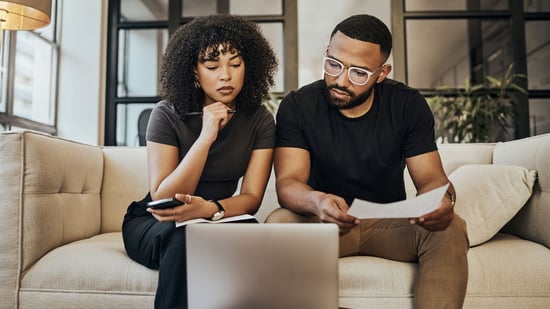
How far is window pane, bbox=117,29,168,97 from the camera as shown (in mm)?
3830

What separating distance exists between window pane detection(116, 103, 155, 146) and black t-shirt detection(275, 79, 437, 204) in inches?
97.3

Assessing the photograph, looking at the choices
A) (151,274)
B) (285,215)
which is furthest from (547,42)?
(151,274)

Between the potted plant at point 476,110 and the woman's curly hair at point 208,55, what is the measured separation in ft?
6.64

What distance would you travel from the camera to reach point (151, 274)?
1365 mm

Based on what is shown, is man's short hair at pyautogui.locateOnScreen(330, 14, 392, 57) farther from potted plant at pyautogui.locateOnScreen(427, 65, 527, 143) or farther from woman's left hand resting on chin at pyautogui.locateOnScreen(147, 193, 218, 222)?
potted plant at pyautogui.locateOnScreen(427, 65, 527, 143)

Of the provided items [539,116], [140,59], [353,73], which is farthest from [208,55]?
[539,116]

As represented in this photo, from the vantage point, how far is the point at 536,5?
3.70m

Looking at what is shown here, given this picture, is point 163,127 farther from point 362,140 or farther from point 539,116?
point 539,116

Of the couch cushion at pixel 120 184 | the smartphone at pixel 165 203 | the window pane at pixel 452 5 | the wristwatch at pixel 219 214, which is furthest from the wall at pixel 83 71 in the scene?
the smartphone at pixel 165 203

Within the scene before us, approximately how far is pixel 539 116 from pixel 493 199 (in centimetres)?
245

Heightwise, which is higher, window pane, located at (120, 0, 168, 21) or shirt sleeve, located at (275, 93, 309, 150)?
window pane, located at (120, 0, 168, 21)

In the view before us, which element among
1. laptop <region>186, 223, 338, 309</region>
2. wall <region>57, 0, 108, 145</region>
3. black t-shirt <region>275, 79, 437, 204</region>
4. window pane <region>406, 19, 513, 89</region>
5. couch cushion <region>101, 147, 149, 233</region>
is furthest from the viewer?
Result: window pane <region>406, 19, 513, 89</region>

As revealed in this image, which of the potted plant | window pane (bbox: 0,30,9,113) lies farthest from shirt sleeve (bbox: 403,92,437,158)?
window pane (bbox: 0,30,9,113)

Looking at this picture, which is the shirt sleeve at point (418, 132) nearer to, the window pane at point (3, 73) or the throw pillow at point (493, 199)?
the throw pillow at point (493, 199)
